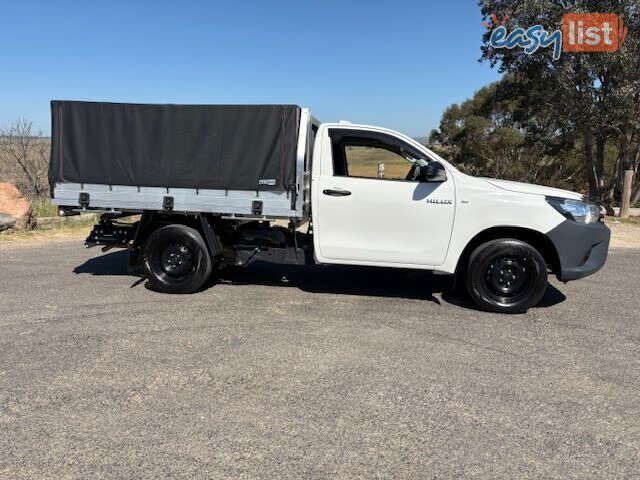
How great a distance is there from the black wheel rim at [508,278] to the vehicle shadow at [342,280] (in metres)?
0.37

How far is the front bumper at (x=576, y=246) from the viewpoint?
221 inches

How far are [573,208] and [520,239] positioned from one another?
0.64m

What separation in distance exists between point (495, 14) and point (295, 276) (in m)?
13.6

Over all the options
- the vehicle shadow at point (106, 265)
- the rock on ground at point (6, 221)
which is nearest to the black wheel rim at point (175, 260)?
the vehicle shadow at point (106, 265)

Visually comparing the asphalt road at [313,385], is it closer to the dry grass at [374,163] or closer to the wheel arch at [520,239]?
the wheel arch at [520,239]

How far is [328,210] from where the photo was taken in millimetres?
6023

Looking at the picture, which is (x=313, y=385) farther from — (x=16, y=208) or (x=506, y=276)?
(x=16, y=208)

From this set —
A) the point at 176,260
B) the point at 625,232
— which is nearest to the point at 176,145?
the point at 176,260

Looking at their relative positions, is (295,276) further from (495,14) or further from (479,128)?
(479,128)

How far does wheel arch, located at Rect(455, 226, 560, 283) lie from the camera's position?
582 cm

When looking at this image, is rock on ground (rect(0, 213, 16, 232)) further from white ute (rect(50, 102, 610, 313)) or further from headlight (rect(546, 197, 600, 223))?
headlight (rect(546, 197, 600, 223))

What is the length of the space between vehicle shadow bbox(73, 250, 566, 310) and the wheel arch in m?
0.59

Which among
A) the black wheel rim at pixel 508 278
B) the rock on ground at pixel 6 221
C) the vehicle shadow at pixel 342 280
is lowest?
the vehicle shadow at pixel 342 280

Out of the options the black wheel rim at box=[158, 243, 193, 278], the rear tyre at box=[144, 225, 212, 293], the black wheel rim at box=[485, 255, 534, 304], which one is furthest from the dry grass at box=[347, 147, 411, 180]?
the black wheel rim at box=[158, 243, 193, 278]
